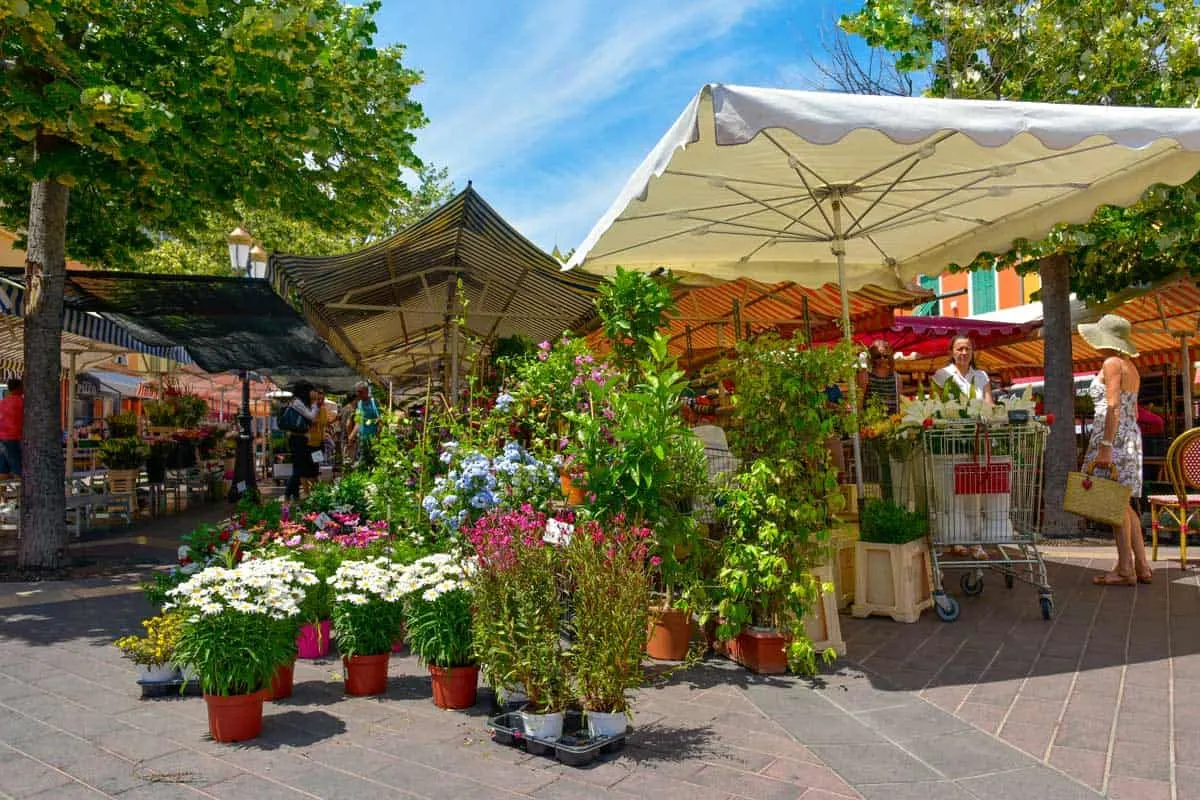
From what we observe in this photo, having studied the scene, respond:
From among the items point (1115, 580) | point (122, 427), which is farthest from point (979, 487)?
point (122, 427)

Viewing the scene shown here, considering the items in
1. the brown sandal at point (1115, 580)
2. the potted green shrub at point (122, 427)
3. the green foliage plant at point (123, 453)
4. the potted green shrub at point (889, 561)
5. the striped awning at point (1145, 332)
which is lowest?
the brown sandal at point (1115, 580)

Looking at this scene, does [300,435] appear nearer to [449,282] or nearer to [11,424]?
[11,424]

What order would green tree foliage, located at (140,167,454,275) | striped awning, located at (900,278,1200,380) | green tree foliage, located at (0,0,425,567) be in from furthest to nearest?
green tree foliage, located at (140,167,454,275) < striped awning, located at (900,278,1200,380) < green tree foliage, located at (0,0,425,567)

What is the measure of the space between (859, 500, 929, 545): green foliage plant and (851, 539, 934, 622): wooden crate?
0.16 feet

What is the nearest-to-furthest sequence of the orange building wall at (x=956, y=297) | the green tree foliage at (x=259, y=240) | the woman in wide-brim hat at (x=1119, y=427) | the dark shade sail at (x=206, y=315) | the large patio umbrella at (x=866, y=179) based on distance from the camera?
the large patio umbrella at (x=866, y=179), the woman in wide-brim hat at (x=1119, y=427), the dark shade sail at (x=206, y=315), the green tree foliage at (x=259, y=240), the orange building wall at (x=956, y=297)

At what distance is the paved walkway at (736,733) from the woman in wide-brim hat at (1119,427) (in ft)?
4.51

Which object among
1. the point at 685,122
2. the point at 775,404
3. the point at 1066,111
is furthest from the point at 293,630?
the point at 1066,111

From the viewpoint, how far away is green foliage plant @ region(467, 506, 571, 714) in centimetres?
330

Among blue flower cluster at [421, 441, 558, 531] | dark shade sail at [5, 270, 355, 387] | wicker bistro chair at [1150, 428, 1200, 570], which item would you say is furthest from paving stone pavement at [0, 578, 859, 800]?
dark shade sail at [5, 270, 355, 387]

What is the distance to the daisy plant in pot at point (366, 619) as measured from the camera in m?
3.88

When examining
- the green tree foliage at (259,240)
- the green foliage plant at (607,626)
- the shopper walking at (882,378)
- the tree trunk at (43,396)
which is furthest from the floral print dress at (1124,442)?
the green tree foliage at (259,240)

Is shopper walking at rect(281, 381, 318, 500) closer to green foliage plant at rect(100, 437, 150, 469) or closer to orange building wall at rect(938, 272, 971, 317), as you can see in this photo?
green foliage plant at rect(100, 437, 150, 469)

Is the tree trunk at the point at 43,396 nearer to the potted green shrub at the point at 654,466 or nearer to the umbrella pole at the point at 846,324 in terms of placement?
the potted green shrub at the point at 654,466

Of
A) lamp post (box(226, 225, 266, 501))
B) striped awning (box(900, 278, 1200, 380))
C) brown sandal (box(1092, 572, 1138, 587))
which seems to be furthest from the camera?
lamp post (box(226, 225, 266, 501))
